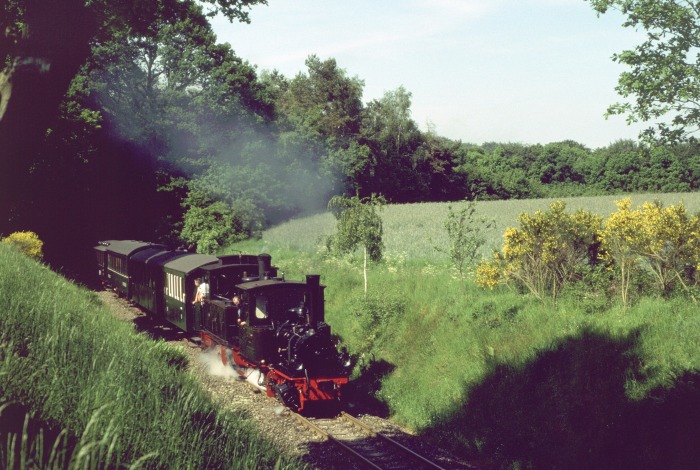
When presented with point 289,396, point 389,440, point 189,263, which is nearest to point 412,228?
point 189,263

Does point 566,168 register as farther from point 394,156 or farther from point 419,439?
point 419,439

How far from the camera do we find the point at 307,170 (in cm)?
5153

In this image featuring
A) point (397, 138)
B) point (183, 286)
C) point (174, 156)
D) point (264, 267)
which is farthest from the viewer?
point (397, 138)

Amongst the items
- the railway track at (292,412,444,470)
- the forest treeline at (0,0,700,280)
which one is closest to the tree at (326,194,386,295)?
the railway track at (292,412,444,470)

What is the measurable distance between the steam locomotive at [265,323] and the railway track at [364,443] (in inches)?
20.8

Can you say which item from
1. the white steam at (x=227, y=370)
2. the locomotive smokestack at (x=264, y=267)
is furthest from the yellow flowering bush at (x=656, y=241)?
the white steam at (x=227, y=370)

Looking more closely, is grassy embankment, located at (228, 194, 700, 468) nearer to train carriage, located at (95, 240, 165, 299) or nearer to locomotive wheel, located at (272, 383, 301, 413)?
locomotive wheel, located at (272, 383, 301, 413)

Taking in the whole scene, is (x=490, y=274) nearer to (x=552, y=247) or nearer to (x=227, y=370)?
(x=552, y=247)

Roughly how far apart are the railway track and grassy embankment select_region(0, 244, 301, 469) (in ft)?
17.8

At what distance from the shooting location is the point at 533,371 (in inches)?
540

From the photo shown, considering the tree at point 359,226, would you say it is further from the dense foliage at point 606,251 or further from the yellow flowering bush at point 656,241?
the yellow flowering bush at point 656,241

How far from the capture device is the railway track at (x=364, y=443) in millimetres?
11648

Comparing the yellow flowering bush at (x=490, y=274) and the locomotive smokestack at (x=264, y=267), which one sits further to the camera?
the yellow flowering bush at (x=490, y=274)

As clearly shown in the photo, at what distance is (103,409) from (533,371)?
10653 millimetres
